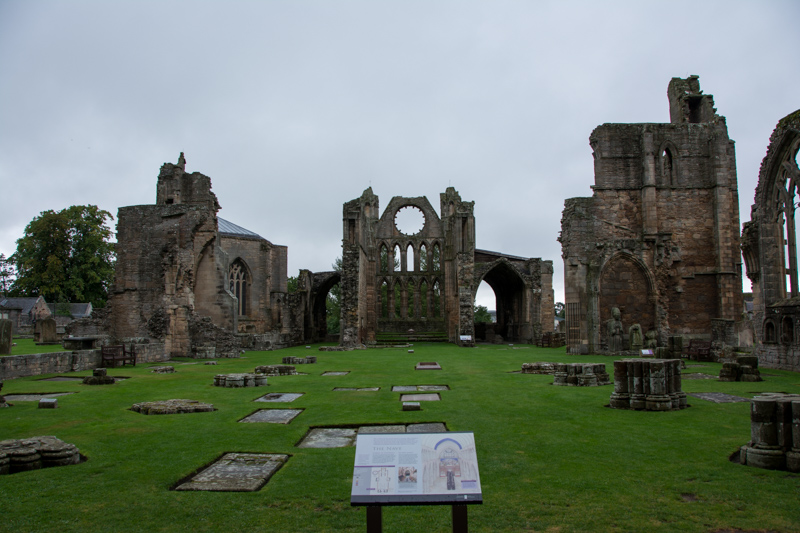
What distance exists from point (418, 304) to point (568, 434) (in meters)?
33.2

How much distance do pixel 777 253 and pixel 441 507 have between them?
45.0 feet

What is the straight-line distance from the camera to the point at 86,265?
3816 centimetres

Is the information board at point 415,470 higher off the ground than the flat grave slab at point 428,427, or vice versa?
the information board at point 415,470

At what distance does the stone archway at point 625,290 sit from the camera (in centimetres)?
1972

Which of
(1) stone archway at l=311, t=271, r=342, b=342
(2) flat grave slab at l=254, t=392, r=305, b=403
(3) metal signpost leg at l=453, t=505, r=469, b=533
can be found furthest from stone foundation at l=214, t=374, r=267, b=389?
(1) stone archway at l=311, t=271, r=342, b=342

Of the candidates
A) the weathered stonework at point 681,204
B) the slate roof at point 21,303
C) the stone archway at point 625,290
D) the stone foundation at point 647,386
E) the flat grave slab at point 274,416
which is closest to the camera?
the flat grave slab at point 274,416

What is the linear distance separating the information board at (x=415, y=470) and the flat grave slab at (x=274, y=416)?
168 inches

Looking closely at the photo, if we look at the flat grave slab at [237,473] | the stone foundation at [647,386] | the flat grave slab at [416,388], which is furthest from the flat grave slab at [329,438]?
the stone foundation at [647,386]

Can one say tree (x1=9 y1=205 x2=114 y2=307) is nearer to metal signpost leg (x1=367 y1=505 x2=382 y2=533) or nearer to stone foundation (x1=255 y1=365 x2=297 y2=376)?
stone foundation (x1=255 y1=365 x2=297 y2=376)

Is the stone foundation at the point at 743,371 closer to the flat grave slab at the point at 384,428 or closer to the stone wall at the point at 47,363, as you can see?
the flat grave slab at the point at 384,428

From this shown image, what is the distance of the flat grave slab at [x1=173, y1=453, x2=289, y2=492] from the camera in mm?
4238

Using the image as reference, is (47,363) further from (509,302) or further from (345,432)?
(509,302)

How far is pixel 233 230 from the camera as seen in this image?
35.9 m

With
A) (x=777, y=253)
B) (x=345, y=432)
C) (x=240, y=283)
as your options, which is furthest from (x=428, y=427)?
(x=240, y=283)
